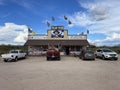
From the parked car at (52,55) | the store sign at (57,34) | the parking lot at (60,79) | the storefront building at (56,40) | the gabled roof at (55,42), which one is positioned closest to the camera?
the parking lot at (60,79)

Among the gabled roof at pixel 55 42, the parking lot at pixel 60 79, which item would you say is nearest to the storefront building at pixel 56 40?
the gabled roof at pixel 55 42

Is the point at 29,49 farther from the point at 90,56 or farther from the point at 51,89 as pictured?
the point at 51,89

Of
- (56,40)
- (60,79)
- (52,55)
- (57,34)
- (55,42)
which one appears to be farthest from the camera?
(57,34)

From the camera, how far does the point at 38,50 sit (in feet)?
124

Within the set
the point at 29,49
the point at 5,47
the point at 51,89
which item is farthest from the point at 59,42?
the point at 51,89

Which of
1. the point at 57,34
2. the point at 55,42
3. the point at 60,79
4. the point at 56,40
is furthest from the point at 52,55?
the point at 60,79

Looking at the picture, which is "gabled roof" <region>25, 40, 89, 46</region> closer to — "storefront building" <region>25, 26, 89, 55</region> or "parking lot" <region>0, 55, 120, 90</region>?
"storefront building" <region>25, 26, 89, 55</region>

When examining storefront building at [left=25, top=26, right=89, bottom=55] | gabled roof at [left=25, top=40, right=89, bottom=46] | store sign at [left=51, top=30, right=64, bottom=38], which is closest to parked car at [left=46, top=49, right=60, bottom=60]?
gabled roof at [left=25, top=40, right=89, bottom=46]

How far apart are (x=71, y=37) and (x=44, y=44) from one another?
6.35 meters

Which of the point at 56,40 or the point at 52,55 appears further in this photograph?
the point at 56,40

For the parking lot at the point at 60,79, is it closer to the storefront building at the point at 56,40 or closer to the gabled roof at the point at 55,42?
the gabled roof at the point at 55,42

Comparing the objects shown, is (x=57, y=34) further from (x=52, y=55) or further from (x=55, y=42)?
(x=52, y=55)

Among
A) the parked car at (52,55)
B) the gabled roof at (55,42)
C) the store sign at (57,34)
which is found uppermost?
the store sign at (57,34)

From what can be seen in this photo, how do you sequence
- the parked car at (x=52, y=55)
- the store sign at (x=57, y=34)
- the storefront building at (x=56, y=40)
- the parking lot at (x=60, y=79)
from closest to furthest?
the parking lot at (x=60, y=79) → the parked car at (x=52, y=55) → the storefront building at (x=56, y=40) → the store sign at (x=57, y=34)
